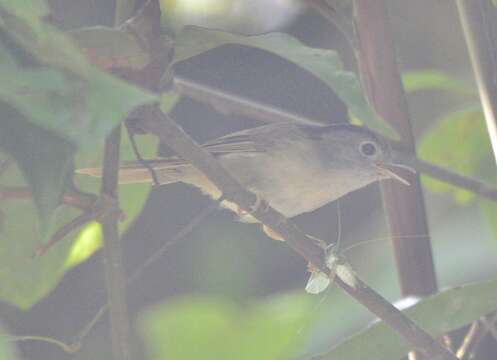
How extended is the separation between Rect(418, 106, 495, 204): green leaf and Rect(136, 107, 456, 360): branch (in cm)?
84

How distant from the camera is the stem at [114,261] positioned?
42.2 inches

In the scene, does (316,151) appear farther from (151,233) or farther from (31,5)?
(31,5)

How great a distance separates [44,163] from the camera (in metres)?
0.76

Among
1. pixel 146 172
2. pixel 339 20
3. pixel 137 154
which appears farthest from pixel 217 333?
pixel 146 172

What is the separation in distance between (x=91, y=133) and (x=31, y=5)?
0.18 metres

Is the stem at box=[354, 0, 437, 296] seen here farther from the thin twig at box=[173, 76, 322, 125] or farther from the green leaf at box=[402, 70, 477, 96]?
the green leaf at box=[402, 70, 477, 96]

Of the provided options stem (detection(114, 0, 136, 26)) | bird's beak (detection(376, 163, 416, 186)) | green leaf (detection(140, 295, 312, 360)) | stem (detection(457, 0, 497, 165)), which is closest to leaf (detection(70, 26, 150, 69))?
stem (detection(114, 0, 136, 26))

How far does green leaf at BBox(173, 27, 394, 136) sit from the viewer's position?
929mm

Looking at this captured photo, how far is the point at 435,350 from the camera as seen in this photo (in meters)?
1.22

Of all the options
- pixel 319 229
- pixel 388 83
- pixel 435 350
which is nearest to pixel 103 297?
pixel 319 229

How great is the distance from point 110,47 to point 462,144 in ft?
4.30

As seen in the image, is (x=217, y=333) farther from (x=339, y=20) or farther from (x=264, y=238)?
(x=264, y=238)

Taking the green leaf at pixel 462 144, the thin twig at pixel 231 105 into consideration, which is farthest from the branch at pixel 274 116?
the green leaf at pixel 462 144

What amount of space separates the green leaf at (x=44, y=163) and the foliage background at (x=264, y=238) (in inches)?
43.3
